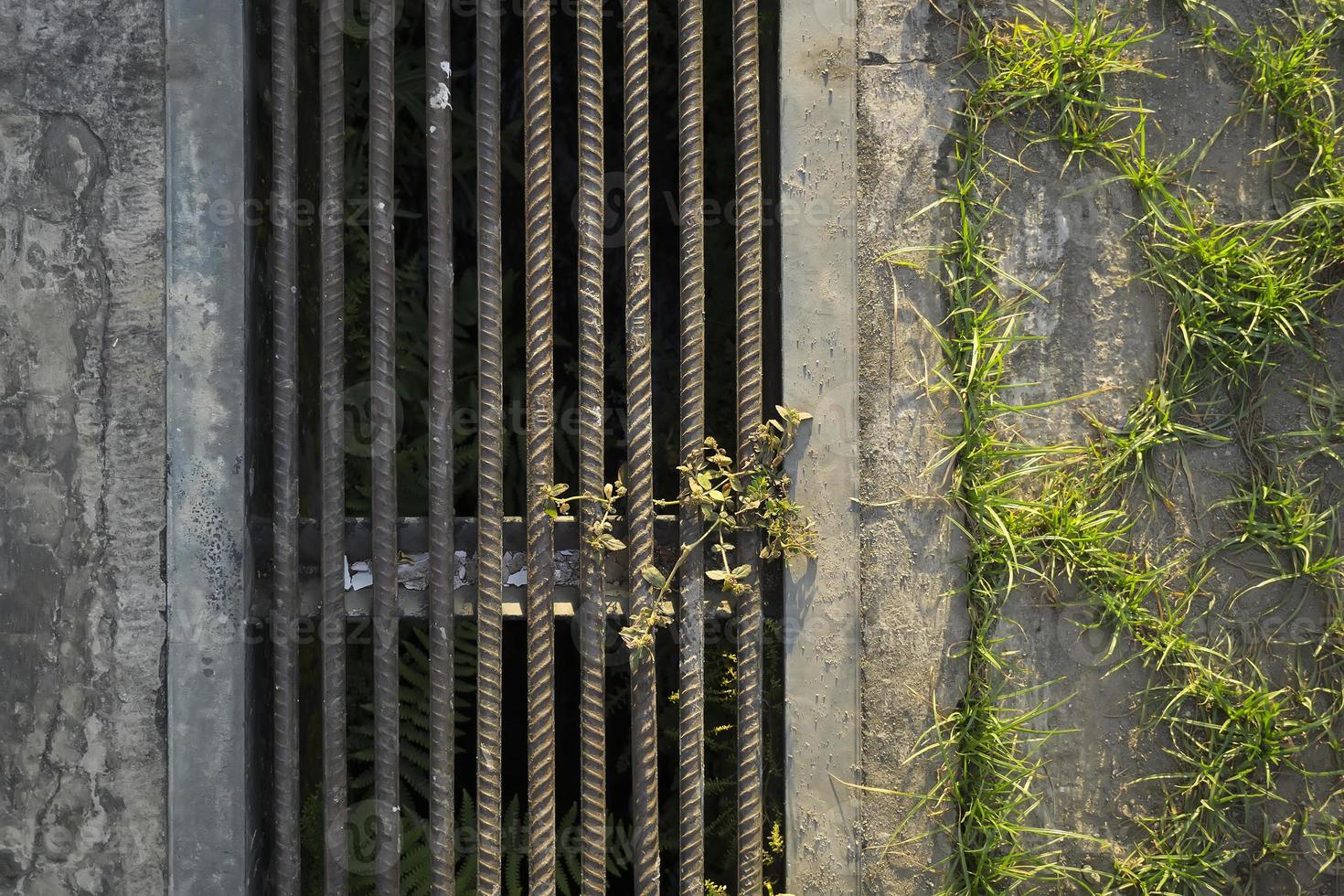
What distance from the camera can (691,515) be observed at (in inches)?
117

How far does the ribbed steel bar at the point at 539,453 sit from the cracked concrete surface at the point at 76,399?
1.14 m

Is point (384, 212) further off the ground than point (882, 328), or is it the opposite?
point (384, 212)

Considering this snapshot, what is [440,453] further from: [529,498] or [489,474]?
[529,498]

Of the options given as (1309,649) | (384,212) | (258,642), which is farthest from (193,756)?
(1309,649)

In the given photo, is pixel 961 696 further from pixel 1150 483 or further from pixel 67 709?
pixel 67 709

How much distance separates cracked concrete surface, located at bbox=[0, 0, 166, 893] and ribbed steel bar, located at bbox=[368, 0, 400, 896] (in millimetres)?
659

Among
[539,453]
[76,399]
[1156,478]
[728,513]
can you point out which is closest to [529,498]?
[539,453]

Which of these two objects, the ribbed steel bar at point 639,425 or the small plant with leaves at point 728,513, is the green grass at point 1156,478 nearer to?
the small plant with leaves at point 728,513

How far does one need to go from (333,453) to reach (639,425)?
37.4 inches

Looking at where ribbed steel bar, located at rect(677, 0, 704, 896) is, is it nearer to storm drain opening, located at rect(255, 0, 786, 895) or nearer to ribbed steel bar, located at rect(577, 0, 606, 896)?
storm drain opening, located at rect(255, 0, 786, 895)

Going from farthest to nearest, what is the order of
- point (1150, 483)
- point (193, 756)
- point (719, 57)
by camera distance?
point (719, 57) < point (1150, 483) < point (193, 756)

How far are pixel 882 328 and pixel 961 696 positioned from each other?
121 centimetres

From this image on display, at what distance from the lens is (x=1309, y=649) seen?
3.13 metres

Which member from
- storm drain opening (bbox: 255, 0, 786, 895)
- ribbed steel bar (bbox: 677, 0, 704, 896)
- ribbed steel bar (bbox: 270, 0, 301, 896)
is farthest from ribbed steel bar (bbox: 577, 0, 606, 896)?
ribbed steel bar (bbox: 270, 0, 301, 896)
